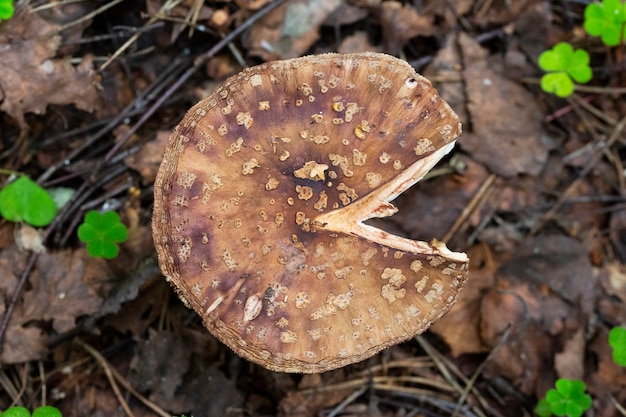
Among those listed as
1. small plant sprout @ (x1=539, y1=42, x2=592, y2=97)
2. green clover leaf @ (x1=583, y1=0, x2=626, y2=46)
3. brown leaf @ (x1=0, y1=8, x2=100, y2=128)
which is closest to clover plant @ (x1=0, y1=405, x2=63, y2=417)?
brown leaf @ (x1=0, y1=8, x2=100, y2=128)

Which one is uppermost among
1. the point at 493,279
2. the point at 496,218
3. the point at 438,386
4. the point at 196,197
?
the point at 196,197

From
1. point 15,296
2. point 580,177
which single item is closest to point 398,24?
point 580,177

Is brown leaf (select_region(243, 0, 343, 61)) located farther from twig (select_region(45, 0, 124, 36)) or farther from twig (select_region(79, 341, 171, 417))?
Answer: twig (select_region(79, 341, 171, 417))

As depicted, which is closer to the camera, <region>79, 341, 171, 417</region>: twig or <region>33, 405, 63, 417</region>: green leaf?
<region>33, 405, 63, 417</region>: green leaf

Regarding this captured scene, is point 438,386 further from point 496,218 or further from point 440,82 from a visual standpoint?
point 440,82

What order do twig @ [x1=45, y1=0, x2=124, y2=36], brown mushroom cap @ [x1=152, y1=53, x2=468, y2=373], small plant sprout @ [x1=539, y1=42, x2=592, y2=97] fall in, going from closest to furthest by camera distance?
1. brown mushroom cap @ [x1=152, y1=53, x2=468, y2=373]
2. twig @ [x1=45, y1=0, x2=124, y2=36]
3. small plant sprout @ [x1=539, y1=42, x2=592, y2=97]

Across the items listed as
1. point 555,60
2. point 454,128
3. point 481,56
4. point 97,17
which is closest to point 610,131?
point 555,60

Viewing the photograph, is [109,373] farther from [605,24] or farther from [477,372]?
[605,24]
